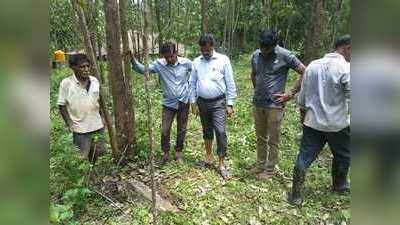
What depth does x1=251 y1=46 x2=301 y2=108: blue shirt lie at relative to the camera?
13.7ft

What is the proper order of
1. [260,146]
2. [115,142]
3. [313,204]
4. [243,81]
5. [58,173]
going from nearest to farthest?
[58,173], [313,204], [115,142], [260,146], [243,81]

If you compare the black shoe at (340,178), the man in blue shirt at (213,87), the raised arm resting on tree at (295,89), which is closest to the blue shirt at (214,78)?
the man in blue shirt at (213,87)

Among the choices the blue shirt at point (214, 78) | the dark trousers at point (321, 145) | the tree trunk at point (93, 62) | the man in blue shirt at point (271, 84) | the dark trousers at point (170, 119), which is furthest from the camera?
the dark trousers at point (170, 119)

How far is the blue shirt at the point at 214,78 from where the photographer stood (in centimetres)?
448

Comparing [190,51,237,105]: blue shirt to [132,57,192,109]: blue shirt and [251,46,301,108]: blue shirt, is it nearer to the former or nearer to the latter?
[132,57,192,109]: blue shirt

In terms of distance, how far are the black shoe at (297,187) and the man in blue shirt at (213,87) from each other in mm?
849

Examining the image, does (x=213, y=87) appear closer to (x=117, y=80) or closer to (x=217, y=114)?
(x=217, y=114)

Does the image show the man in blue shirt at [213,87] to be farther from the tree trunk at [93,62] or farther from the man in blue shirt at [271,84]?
the tree trunk at [93,62]

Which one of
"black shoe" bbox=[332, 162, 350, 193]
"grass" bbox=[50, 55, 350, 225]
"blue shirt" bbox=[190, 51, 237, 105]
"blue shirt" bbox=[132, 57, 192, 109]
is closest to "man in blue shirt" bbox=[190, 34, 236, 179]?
"blue shirt" bbox=[190, 51, 237, 105]

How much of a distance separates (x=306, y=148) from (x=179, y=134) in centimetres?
172

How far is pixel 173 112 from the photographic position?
4832 mm

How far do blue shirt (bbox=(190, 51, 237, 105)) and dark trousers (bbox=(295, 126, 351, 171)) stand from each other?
1.11 meters
